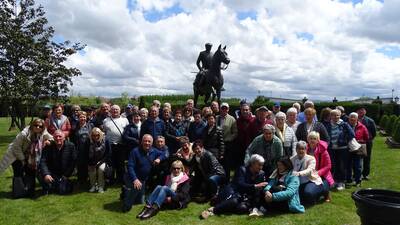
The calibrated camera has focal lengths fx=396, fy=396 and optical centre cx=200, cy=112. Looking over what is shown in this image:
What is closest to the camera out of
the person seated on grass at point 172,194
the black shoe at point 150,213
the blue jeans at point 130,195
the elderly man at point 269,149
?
the black shoe at point 150,213

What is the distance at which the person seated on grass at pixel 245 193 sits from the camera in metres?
6.18

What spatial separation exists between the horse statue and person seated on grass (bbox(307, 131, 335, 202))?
6300 millimetres

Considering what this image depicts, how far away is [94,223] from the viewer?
228 inches

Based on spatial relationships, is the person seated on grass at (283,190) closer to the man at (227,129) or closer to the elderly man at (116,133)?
the man at (227,129)

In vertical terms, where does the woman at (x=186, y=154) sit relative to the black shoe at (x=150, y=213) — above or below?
above

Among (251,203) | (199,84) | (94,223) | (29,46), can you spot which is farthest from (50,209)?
(29,46)

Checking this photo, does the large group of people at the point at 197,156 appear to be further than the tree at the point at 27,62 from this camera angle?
No

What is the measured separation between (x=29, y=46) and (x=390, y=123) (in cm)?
1683

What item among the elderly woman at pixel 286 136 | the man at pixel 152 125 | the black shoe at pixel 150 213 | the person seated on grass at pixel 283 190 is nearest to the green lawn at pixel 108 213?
the black shoe at pixel 150 213

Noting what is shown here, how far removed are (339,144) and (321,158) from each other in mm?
1068

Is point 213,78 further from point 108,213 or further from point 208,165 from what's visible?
point 108,213

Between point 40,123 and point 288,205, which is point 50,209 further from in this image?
point 288,205

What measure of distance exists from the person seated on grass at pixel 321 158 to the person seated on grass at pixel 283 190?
0.72 metres

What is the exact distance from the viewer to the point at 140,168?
6910 millimetres
